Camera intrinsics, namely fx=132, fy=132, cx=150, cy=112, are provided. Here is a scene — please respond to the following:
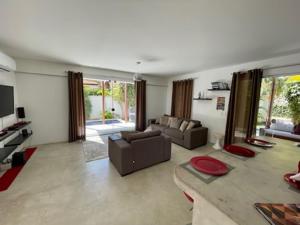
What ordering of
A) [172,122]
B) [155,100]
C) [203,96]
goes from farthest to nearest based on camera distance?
[155,100] < [172,122] < [203,96]

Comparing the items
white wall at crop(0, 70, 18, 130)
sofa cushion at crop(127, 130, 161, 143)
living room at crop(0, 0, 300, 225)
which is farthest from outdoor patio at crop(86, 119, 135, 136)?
sofa cushion at crop(127, 130, 161, 143)

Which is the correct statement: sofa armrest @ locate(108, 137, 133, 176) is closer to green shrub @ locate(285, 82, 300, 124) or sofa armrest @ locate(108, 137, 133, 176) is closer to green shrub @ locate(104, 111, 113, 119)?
green shrub @ locate(104, 111, 113, 119)

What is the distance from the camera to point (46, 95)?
154 inches

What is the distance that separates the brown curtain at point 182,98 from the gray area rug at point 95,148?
309 cm

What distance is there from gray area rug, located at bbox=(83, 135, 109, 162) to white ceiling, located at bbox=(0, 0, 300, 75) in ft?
8.01

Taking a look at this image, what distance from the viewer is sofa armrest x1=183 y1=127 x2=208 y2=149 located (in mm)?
3836

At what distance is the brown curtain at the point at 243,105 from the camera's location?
128 inches

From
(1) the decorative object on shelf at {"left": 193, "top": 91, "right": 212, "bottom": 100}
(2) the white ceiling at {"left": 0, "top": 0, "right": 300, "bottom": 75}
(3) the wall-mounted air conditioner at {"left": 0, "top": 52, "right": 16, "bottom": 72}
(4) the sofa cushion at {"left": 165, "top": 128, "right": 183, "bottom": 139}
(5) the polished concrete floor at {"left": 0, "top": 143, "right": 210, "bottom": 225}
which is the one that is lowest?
(5) the polished concrete floor at {"left": 0, "top": 143, "right": 210, "bottom": 225}

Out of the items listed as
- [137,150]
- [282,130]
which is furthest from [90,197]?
[282,130]

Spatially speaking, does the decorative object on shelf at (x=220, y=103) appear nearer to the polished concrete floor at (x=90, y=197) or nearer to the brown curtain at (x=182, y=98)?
the brown curtain at (x=182, y=98)

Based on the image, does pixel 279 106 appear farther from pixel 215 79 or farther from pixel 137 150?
pixel 137 150

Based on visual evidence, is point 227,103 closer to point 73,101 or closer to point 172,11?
point 172,11

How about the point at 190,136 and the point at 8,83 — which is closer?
the point at 8,83

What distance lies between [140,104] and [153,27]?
3844mm
